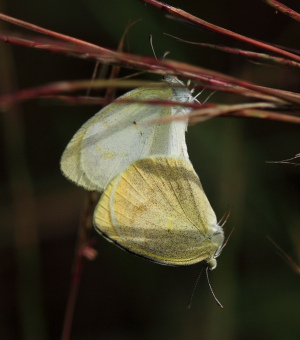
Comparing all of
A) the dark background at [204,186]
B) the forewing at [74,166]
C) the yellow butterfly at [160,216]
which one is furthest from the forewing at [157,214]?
the dark background at [204,186]

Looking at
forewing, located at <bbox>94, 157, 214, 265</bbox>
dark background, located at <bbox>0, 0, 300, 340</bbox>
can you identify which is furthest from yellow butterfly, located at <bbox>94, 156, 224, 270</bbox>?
dark background, located at <bbox>0, 0, 300, 340</bbox>

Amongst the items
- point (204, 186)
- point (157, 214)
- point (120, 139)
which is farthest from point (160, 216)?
point (204, 186)

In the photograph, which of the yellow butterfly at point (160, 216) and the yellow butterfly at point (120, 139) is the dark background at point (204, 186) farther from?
the yellow butterfly at point (120, 139)

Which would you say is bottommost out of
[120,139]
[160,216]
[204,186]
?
[204,186]

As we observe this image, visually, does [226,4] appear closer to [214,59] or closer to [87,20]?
[214,59]

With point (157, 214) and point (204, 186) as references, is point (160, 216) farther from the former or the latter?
point (204, 186)

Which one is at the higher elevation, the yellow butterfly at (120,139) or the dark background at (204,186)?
the yellow butterfly at (120,139)
